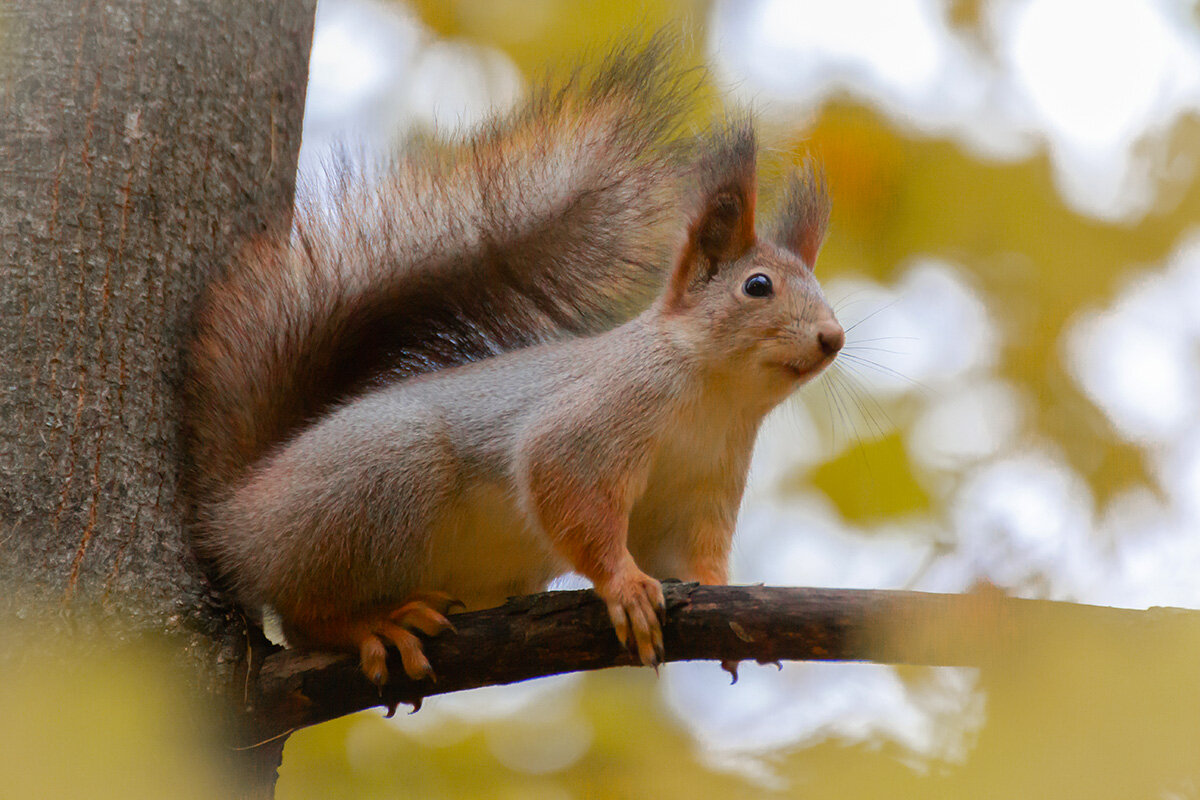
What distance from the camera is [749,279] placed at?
171 cm

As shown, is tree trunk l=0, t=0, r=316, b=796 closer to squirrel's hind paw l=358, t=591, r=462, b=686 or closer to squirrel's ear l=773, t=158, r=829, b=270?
squirrel's hind paw l=358, t=591, r=462, b=686

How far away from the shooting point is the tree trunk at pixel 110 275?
1331 mm

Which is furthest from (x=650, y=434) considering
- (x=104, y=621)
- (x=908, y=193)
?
(x=104, y=621)

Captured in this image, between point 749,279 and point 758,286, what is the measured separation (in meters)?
0.02

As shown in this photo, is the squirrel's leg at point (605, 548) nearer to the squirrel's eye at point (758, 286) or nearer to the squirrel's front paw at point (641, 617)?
the squirrel's front paw at point (641, 617)

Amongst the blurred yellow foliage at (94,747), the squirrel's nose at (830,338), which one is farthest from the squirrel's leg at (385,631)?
the squirrel's nose at (830,338)

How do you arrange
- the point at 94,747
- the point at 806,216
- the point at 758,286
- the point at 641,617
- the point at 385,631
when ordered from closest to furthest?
the point at 94,747, the point at 641,617, the point at 385,631, the point at 758,286, the point at 806,216

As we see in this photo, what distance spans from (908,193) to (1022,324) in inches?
9.5

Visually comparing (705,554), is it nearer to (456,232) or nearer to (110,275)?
(456,232)

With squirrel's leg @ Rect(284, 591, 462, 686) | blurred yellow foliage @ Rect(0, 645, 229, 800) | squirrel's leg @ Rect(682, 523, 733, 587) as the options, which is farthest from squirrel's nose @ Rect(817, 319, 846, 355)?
blurred yellow foliage @ Rect(0, 645, 229, 800)

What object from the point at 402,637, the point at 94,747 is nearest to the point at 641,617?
the point at 402,637

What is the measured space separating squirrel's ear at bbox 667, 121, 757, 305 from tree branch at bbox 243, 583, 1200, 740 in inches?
24.4

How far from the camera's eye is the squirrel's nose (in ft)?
5.13

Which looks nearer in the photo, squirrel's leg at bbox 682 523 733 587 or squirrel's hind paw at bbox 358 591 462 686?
squirrel's hind paw at bbox 358 591 462 686
